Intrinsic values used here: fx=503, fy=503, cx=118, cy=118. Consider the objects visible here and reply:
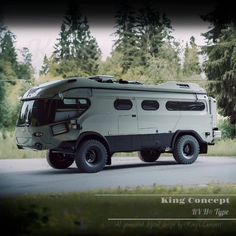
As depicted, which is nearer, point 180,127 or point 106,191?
A: point 106,191

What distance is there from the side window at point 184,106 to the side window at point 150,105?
126 millimetres

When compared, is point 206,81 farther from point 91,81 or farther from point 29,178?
point 29,178

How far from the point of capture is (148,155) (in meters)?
5.00

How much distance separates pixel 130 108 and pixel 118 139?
1.06 ft

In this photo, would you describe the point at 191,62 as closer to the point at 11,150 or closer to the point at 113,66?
the point at 113,66

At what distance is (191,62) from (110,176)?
1.37 meters

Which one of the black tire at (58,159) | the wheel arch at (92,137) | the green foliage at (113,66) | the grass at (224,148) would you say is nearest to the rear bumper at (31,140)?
the black tire at (58,159)

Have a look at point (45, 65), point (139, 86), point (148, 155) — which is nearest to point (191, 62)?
point (139, 86)

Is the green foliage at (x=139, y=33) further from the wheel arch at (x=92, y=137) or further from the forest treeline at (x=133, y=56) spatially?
the wheel arch at (x=92, y=137)

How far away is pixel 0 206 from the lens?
4.71m

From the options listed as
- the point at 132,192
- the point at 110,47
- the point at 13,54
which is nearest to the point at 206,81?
the point at 110,47

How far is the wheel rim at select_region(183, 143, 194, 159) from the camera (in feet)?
16.6

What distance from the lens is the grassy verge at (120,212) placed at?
459 centimetres

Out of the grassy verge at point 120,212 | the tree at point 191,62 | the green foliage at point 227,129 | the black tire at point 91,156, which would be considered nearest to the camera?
the grassy verge at point 120,212
